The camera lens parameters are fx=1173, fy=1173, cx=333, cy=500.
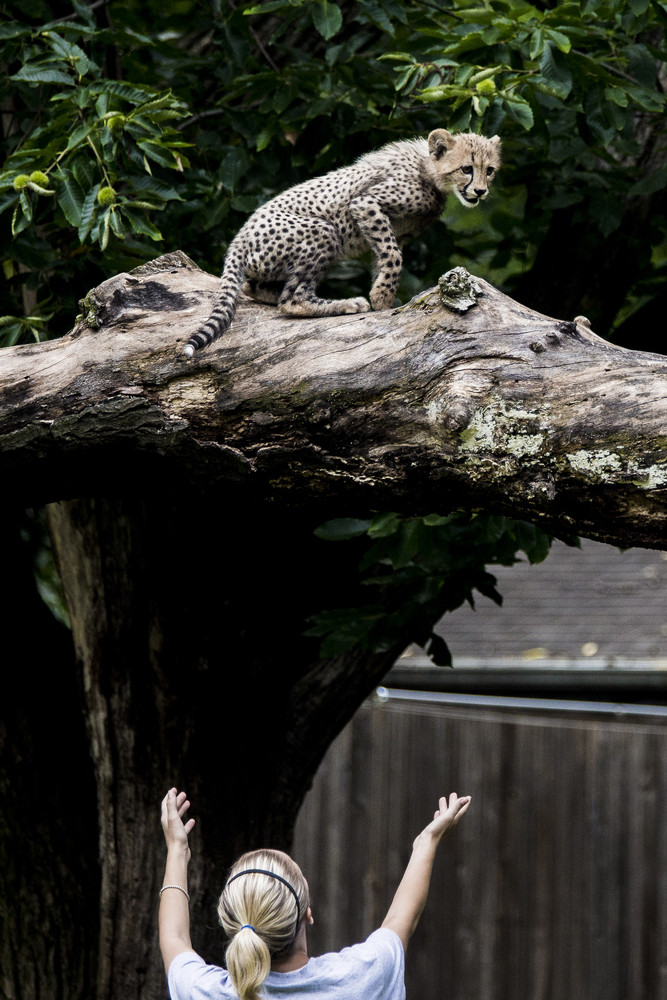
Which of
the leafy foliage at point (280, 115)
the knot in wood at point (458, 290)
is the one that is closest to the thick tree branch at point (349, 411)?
the knot in wood at point (458, 290)

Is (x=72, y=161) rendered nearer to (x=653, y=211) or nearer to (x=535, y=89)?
(x=535, y=89)

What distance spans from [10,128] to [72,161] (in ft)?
5.43

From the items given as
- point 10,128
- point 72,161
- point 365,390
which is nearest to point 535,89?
point 72,161

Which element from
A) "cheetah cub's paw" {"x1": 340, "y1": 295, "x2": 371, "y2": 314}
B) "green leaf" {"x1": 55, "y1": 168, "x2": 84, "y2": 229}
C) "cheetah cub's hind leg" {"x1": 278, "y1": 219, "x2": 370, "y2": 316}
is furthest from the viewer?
"green leaf" {"x1": 55, "y1": 168, "x2": 84, "y2": 229}

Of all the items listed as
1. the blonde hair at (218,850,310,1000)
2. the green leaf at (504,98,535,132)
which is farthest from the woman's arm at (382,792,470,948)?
the green leaf at (504,98,535,132)

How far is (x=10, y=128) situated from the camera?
229 inches

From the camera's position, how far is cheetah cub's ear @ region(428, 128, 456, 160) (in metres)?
4.37

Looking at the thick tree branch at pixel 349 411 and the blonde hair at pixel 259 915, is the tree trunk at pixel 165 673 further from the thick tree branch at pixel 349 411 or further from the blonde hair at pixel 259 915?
the blonde hair at pixel 259 915

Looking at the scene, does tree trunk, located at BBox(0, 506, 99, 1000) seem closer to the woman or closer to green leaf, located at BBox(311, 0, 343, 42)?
the woman

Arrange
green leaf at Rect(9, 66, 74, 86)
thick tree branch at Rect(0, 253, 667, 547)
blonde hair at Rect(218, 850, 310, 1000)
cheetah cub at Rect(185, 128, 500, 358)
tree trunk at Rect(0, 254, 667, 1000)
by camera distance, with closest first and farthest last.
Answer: thick tree branch at Rect(0, 253, 667, 547), tree trunk at Rect(0, 254, 667, 1000), blonde hair at Rect(218, 850, 310, 1000), cheetah cub at Rect(185, 128, 500, 358), green leaf at Rect(9, 66, 74, 86)

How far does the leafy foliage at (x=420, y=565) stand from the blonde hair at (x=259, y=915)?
1.73 metres

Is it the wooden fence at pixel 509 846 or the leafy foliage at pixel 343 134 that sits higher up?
the leafy foliage at pixel 343 134

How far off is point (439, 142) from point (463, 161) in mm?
124

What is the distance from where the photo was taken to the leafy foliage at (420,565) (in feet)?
15.1
